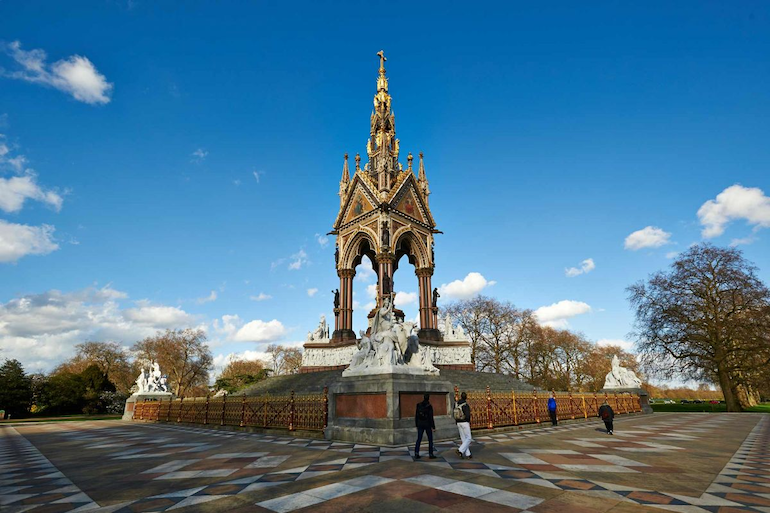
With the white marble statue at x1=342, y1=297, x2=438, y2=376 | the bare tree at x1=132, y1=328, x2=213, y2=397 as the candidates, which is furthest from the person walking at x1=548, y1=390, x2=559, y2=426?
the bare tree at x1=132, y1=328, x2=213, y2=397

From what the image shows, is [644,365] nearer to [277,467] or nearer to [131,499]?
[277,467]

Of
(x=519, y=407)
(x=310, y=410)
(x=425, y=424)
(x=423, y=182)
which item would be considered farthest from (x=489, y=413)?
(x=423, y=182)

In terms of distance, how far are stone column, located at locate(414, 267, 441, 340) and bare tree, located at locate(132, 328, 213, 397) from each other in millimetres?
34592

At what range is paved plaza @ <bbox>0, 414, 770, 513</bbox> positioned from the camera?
4402 millimetres

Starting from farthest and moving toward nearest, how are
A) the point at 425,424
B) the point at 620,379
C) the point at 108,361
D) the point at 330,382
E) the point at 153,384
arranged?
the point at 108,361 < the point at 620,379 < the point at 153,384 < the point at 330,382 < the point at 425,424

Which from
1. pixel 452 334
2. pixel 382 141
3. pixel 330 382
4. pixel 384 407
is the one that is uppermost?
pixel 382 141

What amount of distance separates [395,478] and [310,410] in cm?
663

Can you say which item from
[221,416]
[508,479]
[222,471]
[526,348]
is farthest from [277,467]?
[526,348]

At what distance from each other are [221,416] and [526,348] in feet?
123

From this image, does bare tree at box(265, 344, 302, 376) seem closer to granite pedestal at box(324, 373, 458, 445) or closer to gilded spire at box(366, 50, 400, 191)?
gilded spire at box(366, 50, 400, 191)

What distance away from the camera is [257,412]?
1360cm

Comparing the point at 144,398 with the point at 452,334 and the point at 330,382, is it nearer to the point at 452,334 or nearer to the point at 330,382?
the point at 330,382

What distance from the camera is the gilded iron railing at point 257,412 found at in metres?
11.5

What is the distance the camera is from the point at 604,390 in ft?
81.8
